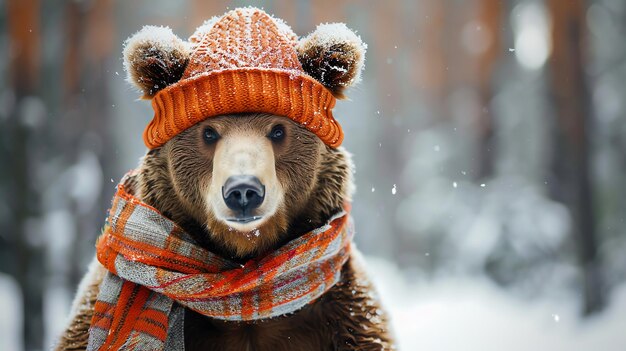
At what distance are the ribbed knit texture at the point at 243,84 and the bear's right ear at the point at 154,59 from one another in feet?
0.17

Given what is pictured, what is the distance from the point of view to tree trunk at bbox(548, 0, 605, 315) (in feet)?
21.4

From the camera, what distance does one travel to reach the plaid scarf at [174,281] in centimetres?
200

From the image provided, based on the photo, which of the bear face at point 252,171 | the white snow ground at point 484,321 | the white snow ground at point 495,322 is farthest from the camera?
the white snow ground at point 495,322

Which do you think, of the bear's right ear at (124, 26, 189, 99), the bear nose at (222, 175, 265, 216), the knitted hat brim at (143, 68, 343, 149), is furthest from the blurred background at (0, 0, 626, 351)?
the bear nose at (222, 175, 265, 216)

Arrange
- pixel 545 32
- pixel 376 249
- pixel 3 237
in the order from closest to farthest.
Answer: pixel 3 237
pixel 545 32
pixel 376 249

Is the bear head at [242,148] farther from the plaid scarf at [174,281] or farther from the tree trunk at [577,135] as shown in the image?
the tree trunk at [577,135]

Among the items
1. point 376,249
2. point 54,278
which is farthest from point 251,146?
point 376,249

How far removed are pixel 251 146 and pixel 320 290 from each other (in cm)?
57

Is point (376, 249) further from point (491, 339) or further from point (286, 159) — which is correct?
point (286, 159)

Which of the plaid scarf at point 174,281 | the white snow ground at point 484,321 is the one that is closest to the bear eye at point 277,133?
the plaid scarf at point 174,281

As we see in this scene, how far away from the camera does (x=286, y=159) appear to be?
2168 mm

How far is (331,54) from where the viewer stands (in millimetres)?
2184

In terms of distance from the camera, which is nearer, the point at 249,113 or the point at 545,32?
the point at 249,113

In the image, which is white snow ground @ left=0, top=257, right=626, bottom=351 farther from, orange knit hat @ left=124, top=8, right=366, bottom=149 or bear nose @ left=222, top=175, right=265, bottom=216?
bear nose @ left=222, top=175, right=265, bottom=216
